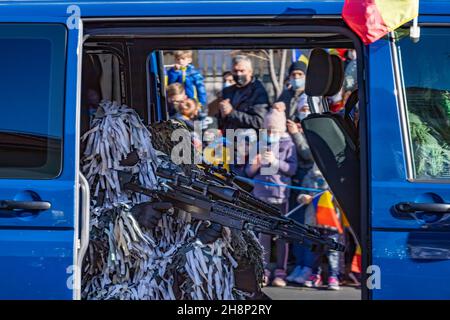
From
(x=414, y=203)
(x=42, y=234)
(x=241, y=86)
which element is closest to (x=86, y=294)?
(x=42, y=234)

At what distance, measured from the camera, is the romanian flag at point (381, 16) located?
3.58m

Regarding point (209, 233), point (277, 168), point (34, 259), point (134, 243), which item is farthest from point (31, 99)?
point (277, 168)

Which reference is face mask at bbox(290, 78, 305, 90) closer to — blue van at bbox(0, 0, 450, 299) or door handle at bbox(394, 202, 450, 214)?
blue van at bbox(0, 0, 450, 299)

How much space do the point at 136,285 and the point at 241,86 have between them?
3.26 meters

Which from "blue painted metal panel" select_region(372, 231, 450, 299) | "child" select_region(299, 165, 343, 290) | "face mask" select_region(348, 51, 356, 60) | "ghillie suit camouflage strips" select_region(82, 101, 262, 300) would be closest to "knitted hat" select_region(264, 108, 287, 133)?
"child" select_region(299, 165, 343, 290)

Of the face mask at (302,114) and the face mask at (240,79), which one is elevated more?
the face mask at (240,79)

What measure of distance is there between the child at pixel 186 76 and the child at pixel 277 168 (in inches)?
30.6

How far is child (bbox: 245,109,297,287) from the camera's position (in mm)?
7098

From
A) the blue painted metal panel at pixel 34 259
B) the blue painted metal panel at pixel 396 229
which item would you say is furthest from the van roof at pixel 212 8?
the blue painted metal panel at pixel 34 259

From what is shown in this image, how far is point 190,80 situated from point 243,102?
626 mm

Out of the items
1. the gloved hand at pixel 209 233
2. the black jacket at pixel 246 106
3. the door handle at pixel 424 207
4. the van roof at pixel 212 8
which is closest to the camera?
the door handle at pixel 424 207

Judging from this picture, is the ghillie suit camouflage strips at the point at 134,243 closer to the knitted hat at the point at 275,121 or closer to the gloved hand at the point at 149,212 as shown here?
the gloved hand at the point at 149,212

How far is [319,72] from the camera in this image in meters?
4.25
